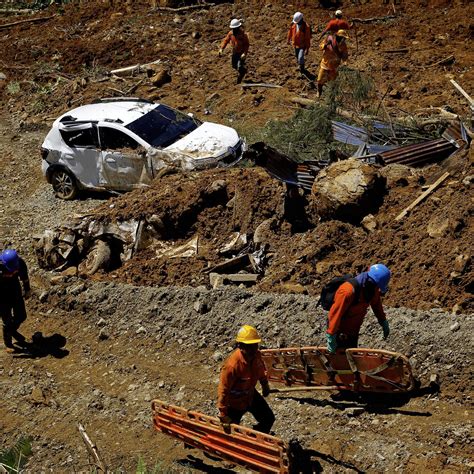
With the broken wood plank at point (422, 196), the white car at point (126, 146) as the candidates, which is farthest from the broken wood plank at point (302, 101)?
the broken wood plank at point (422, 196)

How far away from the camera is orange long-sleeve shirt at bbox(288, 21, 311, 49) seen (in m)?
18.7

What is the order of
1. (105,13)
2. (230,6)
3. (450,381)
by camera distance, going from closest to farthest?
(450,381) → (230,6) → (105,13)

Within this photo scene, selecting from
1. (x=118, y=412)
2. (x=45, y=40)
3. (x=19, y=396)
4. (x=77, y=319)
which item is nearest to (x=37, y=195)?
(x=77, y=319)

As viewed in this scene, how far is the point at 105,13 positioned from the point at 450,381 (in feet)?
68.7

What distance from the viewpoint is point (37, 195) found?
17.2 metres

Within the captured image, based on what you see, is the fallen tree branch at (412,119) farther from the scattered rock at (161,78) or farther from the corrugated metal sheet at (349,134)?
the scattered rock at (161,78)

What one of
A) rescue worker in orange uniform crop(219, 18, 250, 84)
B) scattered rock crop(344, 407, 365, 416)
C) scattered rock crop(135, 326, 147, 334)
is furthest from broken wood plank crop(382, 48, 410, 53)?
scattered rock crop(344, 407, 365, 416)

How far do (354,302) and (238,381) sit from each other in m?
1.52

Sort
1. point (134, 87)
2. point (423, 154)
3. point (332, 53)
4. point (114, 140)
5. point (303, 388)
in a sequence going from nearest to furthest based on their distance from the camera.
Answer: point (303, 388) → point (423, 154) → point (114, 140) → point (332, 53) → point (134, 87)

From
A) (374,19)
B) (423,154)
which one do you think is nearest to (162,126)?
(423,154)

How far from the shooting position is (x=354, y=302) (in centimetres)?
856

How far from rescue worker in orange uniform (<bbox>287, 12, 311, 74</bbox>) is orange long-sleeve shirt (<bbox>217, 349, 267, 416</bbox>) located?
12.1m

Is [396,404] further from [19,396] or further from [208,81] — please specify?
[208,81]

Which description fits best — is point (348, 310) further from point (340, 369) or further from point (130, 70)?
point (130, 70)
